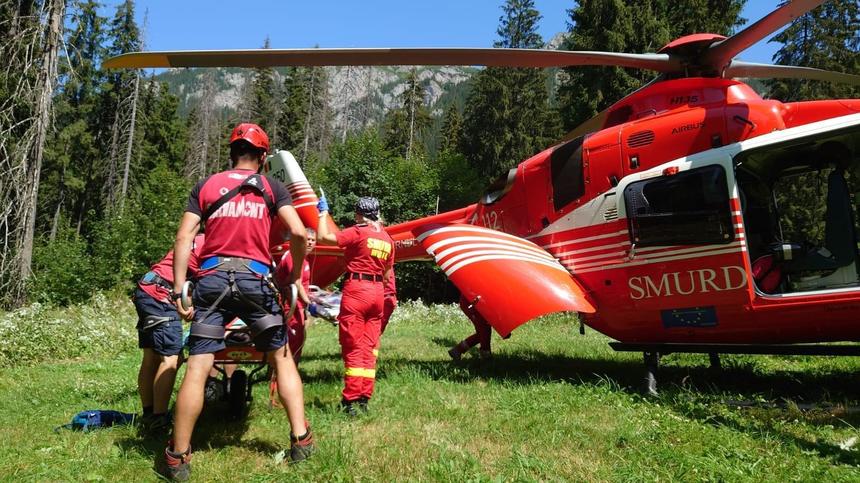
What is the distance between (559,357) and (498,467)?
500 centimetres

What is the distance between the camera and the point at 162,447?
4000 mm

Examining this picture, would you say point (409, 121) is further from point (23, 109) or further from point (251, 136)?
Result: point (251, 136)

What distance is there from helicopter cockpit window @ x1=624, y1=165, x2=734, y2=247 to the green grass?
1.60 metres

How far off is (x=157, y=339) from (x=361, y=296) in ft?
6.21

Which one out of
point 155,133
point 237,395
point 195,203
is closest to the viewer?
point 195,203

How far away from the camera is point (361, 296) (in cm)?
534

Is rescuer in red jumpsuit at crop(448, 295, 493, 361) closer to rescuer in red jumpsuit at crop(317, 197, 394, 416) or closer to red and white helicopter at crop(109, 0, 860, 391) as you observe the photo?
red and white helicopter at crop(109, 0, 860, 391)

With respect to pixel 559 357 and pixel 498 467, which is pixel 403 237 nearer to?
pixel 559 357

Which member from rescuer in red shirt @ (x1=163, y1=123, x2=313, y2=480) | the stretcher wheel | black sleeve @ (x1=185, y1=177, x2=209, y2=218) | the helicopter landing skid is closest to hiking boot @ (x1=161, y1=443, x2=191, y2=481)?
rescuer in red shirt @ (x1=163, y1=123, x2=313, y2=480)

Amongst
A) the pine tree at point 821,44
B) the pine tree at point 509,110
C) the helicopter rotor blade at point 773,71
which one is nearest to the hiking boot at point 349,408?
the helicopter rotor blade at point 773,71

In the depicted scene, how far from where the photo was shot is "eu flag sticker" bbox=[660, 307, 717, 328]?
211 inches

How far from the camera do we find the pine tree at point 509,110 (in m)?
34.6

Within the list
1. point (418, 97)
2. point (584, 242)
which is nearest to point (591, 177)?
point (584, 242)

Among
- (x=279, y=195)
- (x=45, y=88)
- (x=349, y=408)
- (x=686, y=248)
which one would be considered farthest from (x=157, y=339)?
(x=45, y=88)
